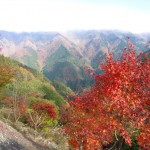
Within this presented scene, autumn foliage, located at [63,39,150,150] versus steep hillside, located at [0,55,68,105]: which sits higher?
autumn foliage, located at [63,39,150,150]

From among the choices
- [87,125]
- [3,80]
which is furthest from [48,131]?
[87,125]

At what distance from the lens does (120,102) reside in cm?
1097

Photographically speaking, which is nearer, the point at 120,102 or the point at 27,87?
the point at 120,102

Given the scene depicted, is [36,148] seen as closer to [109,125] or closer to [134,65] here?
[109,125]

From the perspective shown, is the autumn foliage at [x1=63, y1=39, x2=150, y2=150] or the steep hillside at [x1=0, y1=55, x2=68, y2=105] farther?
the steep hillside at [x1=0, y1=55, x2=68, y2=105]

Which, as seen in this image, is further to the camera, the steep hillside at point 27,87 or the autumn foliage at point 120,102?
the steep hillside at point 27,87

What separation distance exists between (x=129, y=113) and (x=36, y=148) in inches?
557

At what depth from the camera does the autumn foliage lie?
1127 centimetres

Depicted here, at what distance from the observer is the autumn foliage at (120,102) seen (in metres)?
11.3

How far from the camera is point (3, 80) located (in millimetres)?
37969

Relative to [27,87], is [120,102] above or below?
above

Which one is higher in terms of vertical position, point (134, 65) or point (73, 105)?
point (134, 65)

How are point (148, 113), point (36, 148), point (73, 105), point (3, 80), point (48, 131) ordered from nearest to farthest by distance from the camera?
point (148, 113) → point (73, 105) → point (36, 148) → point (48, 131) → point (3, 80)

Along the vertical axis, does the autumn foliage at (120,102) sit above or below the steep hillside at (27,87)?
above
